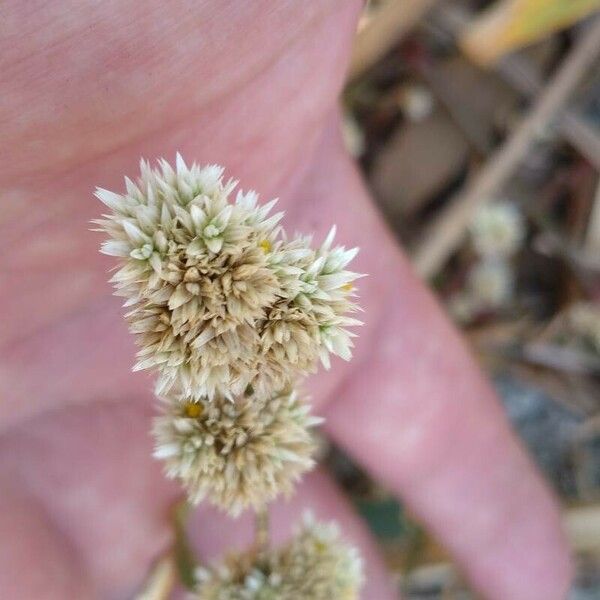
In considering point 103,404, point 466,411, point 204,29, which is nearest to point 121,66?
point 204,29

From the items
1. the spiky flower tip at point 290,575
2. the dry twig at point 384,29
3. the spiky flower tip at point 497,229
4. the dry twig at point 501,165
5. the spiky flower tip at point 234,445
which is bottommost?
the spiky flower tip at point 290,575

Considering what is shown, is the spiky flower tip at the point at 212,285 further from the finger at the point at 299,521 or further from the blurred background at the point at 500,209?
the blurred background at the point at 500,209

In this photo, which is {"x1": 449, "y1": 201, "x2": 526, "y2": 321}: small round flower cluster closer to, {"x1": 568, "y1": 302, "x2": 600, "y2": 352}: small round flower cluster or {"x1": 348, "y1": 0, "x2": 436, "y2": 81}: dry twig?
{"x1": 568, "y1": 302, "x2": 600, "y2": 352}: small round flower cluster

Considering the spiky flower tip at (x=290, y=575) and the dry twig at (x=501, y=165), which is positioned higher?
the dry twig at (x=501, y=165)

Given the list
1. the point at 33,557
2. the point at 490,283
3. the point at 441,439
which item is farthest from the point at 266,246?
the point at 490,283

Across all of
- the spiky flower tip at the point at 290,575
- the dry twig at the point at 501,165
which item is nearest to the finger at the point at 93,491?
the spiky flower tip at the point at 290,575

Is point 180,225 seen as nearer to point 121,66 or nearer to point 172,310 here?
point 172,310

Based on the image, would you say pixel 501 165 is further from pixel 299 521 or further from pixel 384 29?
pixel 299 521
